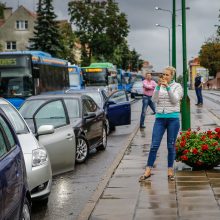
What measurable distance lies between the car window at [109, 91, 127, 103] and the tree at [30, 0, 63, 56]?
156 ft

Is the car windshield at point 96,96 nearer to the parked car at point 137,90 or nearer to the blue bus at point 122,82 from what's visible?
the parked car at point 137,90

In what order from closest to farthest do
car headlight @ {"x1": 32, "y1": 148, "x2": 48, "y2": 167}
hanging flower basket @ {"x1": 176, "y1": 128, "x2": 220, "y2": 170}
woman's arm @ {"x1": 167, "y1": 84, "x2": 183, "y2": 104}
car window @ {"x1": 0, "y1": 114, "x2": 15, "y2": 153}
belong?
car window @ {"x1": 0, "y1": 114, "x2": 15, "y2": 153} < car headlight @ {"x1": 32, "y1": 148, "x2": 48, "y2": 167} < woman's arm @ {"x1": 167, "y1": 84, "x2": 183, "y2": 104} < hanging flower basket @ {"x1": 176, "y1": 128, "x2": 220, "y2": 170}

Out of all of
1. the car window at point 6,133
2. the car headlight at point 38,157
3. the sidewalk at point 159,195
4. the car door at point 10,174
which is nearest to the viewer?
the car door at point 10,174

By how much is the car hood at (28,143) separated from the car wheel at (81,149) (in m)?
4.17

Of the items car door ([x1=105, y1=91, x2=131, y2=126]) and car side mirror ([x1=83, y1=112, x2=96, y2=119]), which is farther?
car door ([x1=105, y1=91, x2=131, y2=126])

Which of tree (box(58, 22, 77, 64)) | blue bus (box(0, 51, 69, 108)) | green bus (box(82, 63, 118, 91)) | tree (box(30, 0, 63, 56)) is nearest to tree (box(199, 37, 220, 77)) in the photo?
tree (box(58, 22, 77, 64))

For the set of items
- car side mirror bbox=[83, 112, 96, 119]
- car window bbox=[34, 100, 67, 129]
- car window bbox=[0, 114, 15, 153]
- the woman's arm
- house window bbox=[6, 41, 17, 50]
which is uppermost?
house window bbox=[6, 41, 17, 50]

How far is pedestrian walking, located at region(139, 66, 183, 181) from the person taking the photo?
934 centimetres

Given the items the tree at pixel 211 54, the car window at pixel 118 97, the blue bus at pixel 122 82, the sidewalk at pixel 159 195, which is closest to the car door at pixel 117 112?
the car window at pixel 118 97

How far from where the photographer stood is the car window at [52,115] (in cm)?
1144

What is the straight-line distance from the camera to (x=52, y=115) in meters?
11.8

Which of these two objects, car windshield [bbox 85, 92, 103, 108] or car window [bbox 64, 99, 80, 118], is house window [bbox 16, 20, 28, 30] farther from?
car window [bbox 64, 99, 80, 118]

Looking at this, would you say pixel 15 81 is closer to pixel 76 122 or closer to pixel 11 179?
pixel 76 122

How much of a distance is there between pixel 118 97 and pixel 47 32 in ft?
161
